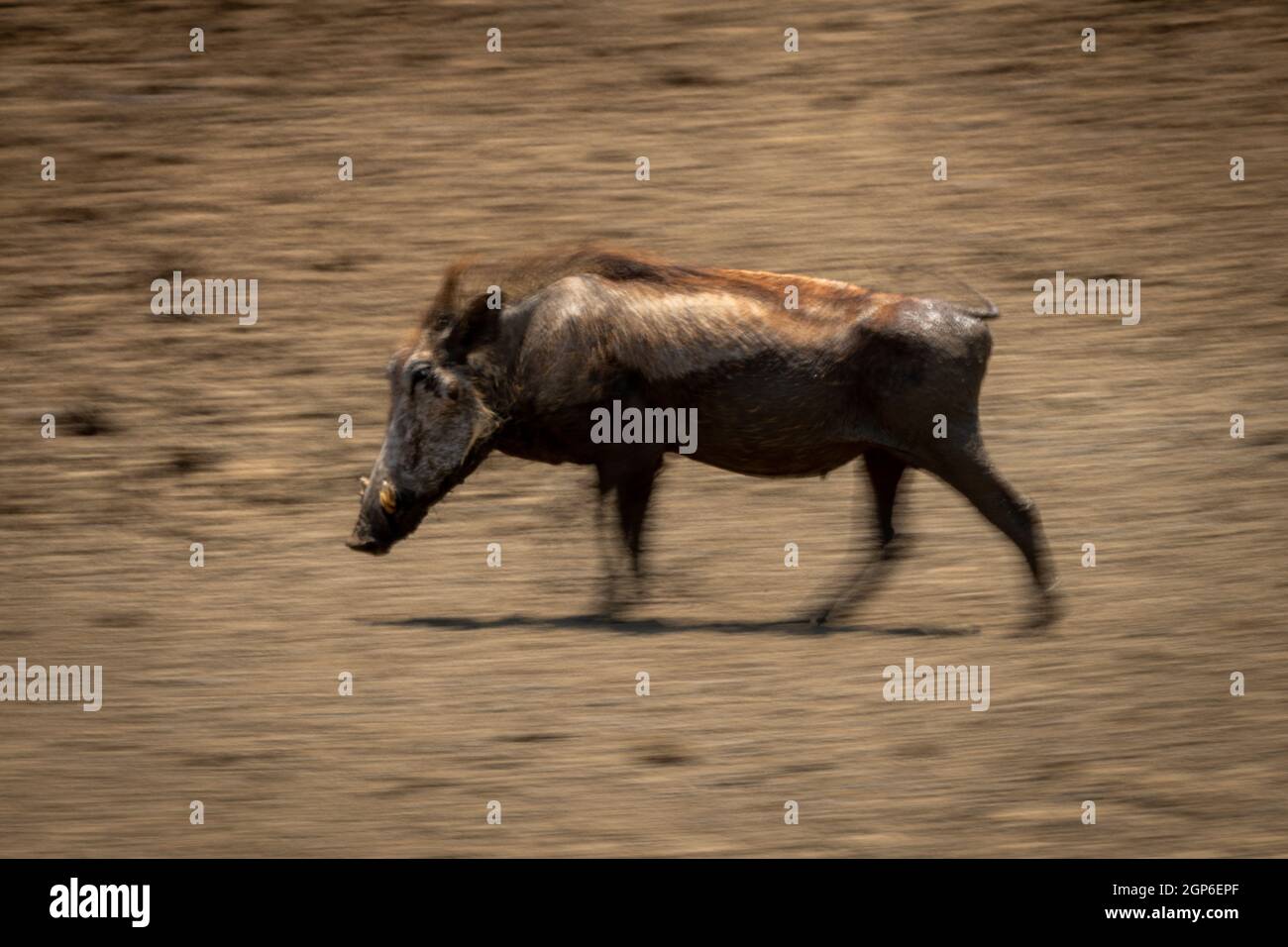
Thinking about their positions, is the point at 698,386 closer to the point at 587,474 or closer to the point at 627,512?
the point at 627,512

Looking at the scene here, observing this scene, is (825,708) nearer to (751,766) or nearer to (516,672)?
(751,766)

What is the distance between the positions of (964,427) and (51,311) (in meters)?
7.21

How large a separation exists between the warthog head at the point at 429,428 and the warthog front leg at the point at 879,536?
1.86m

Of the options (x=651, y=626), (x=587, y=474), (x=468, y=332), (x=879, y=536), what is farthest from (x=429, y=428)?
(x=587, y=474)

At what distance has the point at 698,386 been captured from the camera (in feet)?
32.1

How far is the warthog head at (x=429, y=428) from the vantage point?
1003cm

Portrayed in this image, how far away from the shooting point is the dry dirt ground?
8141 millimetres

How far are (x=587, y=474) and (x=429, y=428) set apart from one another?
378 centimetres

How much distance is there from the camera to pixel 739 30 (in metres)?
17.2

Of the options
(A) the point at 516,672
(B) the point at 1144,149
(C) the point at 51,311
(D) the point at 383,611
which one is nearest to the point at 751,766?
(A) the point at 516,672

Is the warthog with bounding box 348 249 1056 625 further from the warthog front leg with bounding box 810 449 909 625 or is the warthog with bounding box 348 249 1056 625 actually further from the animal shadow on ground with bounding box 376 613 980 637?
the animal shadow on ground with bounding box 376 613 980 637

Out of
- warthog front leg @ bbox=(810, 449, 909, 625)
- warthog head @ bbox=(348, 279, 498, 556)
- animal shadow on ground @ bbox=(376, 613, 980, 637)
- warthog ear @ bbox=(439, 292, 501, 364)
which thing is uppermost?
warthog ear @ bbox=(439, 292, 501, 364)

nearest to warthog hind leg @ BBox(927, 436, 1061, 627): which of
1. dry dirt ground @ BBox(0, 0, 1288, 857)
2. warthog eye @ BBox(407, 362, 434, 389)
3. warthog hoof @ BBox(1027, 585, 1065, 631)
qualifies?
warthog hoof @ BBox(1027, 585, 1065, 631)

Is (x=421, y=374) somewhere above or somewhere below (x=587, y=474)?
above
